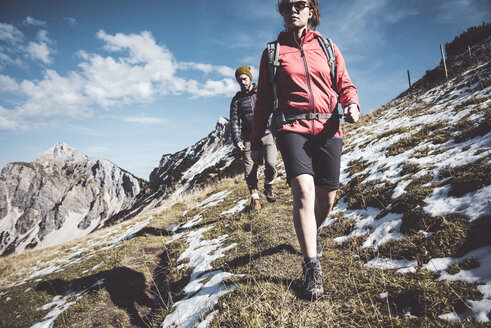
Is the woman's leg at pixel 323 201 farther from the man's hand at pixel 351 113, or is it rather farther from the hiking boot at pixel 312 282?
the man's hand at pixel 351 113

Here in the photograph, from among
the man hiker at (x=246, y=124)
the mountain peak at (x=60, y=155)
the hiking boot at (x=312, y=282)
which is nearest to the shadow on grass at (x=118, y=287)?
the hiking boot at (x=312, y=282)

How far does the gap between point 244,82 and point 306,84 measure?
3.54 m

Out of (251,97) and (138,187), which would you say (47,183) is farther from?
(251,97)

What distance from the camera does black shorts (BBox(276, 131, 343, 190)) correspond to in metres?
2.36

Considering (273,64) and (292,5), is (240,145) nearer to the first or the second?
(273,64)

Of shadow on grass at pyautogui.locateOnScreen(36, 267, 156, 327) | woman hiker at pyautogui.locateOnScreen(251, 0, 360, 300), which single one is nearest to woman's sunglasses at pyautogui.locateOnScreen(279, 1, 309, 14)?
woman hiker at pyautogui.locateOnScreen(251, 0, 360, 300)

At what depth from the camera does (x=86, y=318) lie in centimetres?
372

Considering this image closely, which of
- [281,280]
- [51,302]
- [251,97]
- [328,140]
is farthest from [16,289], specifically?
[328,140]

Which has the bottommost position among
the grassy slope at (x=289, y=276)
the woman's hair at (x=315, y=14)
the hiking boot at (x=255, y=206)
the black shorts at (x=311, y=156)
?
the grassy slope at (x=289, y=276)

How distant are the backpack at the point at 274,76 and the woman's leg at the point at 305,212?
65 centimetres

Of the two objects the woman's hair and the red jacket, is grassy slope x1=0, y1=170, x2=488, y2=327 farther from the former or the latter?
the woman's hair

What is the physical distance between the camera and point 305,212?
90.7 inches

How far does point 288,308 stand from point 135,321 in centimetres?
280

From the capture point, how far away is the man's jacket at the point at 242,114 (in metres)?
5.65
